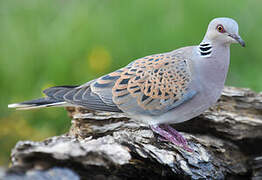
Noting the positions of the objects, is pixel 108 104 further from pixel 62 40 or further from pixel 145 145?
pixel 62 40

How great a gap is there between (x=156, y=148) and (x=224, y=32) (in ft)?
3.77

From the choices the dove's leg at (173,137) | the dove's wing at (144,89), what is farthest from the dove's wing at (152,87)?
the dove's leg at (173,137)

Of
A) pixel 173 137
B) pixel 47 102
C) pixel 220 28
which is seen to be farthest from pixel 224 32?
pixel 47 102

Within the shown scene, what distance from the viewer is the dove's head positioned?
3.67 metres

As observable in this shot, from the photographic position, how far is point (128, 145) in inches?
128

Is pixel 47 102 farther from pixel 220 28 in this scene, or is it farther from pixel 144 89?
pixel 220 28

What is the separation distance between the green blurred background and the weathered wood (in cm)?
136

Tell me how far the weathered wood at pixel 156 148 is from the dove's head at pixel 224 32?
0.89 metres

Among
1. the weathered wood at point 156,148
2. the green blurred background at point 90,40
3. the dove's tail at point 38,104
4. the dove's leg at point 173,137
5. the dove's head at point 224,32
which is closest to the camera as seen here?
the weathered wood at point 156,148

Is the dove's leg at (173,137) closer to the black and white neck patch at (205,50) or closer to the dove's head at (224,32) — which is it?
the black and white neck patch at (205,50)

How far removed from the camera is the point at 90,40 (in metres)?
6.45

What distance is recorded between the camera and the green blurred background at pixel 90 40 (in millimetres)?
5969

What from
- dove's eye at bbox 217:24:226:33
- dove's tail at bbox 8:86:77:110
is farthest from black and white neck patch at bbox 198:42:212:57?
dove's tail at bbox 8:86:77:110

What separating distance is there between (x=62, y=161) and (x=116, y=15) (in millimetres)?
4364
